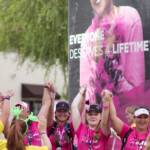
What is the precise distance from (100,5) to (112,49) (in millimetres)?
876

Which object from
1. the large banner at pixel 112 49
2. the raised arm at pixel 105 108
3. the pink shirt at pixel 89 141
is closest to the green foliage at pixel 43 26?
the large banner at pixel 112 49

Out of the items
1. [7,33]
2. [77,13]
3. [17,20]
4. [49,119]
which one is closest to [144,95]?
[49,119]

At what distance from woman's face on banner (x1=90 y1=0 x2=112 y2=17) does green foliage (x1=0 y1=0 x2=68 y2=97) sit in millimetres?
6852

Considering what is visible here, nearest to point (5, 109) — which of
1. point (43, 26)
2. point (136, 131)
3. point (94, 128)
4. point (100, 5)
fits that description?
point (94, 128)

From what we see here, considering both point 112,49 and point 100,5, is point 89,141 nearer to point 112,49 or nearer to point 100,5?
point 112,49

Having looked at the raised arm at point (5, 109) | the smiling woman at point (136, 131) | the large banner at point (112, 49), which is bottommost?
the smiling woman at point (136, 131)

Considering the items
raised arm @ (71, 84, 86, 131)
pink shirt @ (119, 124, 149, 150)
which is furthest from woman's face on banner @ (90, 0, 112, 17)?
pink shirt @ (119, 124, 149, 150)

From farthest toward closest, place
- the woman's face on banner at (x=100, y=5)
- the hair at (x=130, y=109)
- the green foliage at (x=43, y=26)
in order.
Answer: the green foliage at (x=43, y=26)
the woman's face on banner at (x=100, y=5)
the hair at (x=130, y=109)

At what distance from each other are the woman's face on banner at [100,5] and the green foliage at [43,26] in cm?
685

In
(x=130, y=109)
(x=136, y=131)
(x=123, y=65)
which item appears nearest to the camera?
(x=136, y=131)

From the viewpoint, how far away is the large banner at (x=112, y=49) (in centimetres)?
659

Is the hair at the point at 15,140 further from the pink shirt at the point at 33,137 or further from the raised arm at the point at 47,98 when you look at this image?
the raised arm at the point at 47,98

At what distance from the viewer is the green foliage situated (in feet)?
47.1

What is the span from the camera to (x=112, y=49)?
693 centimetres
